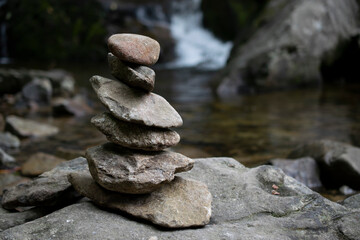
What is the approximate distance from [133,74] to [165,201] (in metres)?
0.89

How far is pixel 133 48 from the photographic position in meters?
2.85

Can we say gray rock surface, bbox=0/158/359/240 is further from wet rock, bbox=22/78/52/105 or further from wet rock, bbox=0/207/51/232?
wet rock, bbox=22/78/52/105

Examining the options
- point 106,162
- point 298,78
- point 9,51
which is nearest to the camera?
point 106,162

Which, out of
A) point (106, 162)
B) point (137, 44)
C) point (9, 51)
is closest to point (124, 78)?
point (137, 44)

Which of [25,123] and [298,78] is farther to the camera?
[298,78]

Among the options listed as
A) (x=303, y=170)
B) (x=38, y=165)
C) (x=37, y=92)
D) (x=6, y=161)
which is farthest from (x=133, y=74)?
(x=37, y=92)

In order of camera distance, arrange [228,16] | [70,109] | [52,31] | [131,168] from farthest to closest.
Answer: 1. [228,16]
2. [52,31]
3. [70,109]
4. [131,168]

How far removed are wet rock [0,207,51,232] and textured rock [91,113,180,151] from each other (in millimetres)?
839

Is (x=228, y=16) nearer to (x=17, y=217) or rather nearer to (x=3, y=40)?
(x=3, y=40)

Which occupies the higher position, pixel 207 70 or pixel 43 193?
pixel 43 193

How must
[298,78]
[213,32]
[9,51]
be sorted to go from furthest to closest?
[213,32] → [9,51] → [298,78]

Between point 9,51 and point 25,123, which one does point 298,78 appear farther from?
point 9,51

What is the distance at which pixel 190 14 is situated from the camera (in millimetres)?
21281

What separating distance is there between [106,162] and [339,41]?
11142 mm
